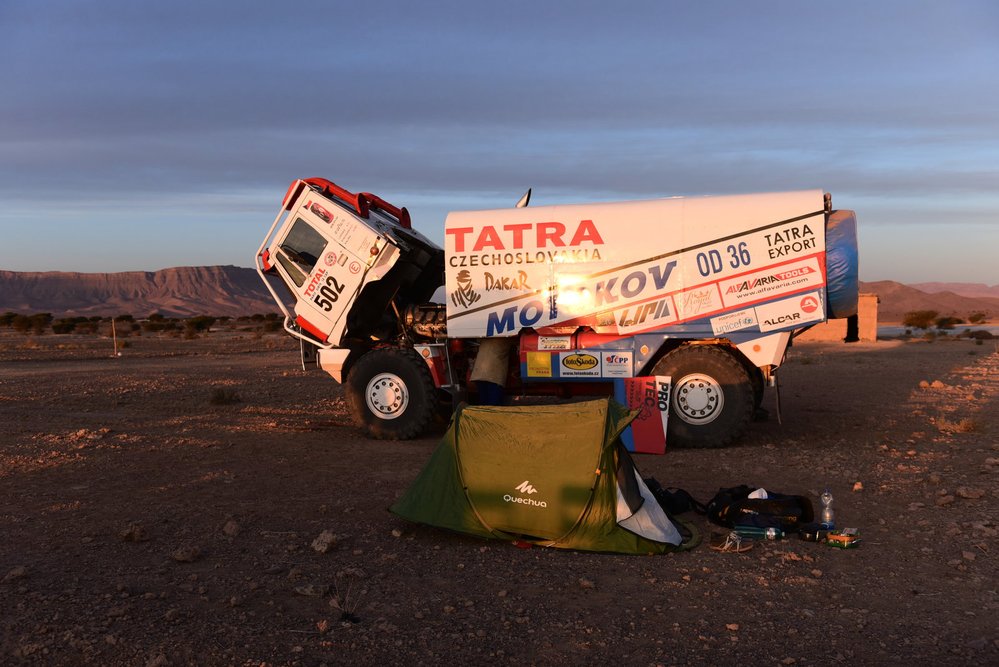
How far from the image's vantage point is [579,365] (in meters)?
11.1

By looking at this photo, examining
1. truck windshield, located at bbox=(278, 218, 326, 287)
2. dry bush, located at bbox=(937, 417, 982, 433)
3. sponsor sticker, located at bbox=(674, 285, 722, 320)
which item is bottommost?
dry bush, located at bbox=(937, 417, 982, 433)

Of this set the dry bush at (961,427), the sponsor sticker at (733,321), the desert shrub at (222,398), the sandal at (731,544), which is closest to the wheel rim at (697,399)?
the sponsor sticker at (733,321)

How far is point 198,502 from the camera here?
7.80m

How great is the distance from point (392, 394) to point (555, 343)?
2.52m

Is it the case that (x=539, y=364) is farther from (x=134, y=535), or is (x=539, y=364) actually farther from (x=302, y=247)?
(x=134, y=535)

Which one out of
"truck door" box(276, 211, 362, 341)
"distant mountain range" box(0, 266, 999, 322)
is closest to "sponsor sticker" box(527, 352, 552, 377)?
"truck door" box(276, 211, 362, 341)

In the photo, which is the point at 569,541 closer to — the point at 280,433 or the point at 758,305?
the point at 758,305

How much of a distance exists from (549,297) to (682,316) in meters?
1.77

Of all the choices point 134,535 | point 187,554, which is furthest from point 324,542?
point 134,535

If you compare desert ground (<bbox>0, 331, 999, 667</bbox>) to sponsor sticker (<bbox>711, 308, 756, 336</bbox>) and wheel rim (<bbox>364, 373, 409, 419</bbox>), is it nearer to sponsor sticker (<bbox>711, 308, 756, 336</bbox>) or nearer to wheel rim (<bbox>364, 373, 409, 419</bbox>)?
wheel rim (<bbox>364, 373, 409, 419</bbox>)

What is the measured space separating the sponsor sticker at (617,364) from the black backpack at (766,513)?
12.7 ft

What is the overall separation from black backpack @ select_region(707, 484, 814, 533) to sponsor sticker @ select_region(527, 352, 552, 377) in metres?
4.35

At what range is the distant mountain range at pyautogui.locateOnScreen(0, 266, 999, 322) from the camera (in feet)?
471

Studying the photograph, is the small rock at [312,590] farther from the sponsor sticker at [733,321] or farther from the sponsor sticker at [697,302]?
the sponsor sticker at [733,321]
